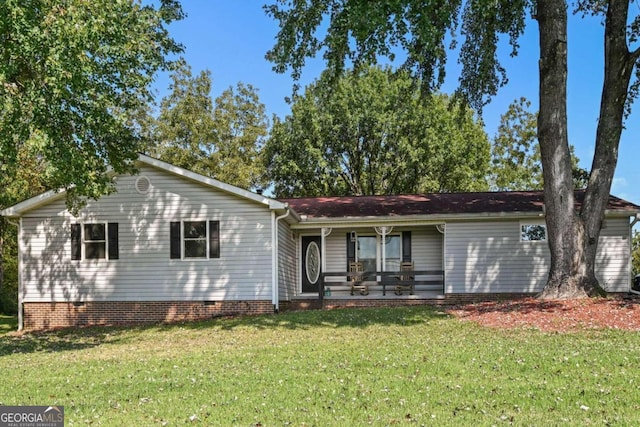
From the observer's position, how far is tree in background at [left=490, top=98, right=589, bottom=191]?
3512 centimetres

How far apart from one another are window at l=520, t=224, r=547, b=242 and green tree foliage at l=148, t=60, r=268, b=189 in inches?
698

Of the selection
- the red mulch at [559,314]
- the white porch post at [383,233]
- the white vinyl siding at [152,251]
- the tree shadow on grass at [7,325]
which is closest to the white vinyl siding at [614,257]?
the red mulch at [559,314]

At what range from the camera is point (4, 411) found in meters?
5.73

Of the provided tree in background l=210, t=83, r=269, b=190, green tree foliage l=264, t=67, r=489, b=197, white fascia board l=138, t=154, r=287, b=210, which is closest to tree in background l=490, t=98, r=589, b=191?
green tree foliage l=264, t=67, r=489, b=197

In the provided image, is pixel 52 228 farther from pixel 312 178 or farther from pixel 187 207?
pixel 312 178

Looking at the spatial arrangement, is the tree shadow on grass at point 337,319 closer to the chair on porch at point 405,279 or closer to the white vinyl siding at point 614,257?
the chair on porch at point 405,279

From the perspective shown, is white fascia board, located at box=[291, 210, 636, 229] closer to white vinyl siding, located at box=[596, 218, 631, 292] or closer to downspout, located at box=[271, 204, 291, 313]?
white vinyl siding, located at box=[596, 218, 631, 292]

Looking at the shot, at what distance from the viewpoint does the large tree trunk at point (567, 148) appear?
13680mm

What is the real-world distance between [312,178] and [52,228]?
669 inches

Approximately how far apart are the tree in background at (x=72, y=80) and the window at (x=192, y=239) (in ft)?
13.1

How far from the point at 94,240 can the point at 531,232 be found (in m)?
12.4

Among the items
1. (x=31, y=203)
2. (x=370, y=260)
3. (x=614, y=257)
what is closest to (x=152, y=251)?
(x=31, y=203)

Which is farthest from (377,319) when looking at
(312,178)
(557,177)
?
(312,178)

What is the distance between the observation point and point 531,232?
16984mm
